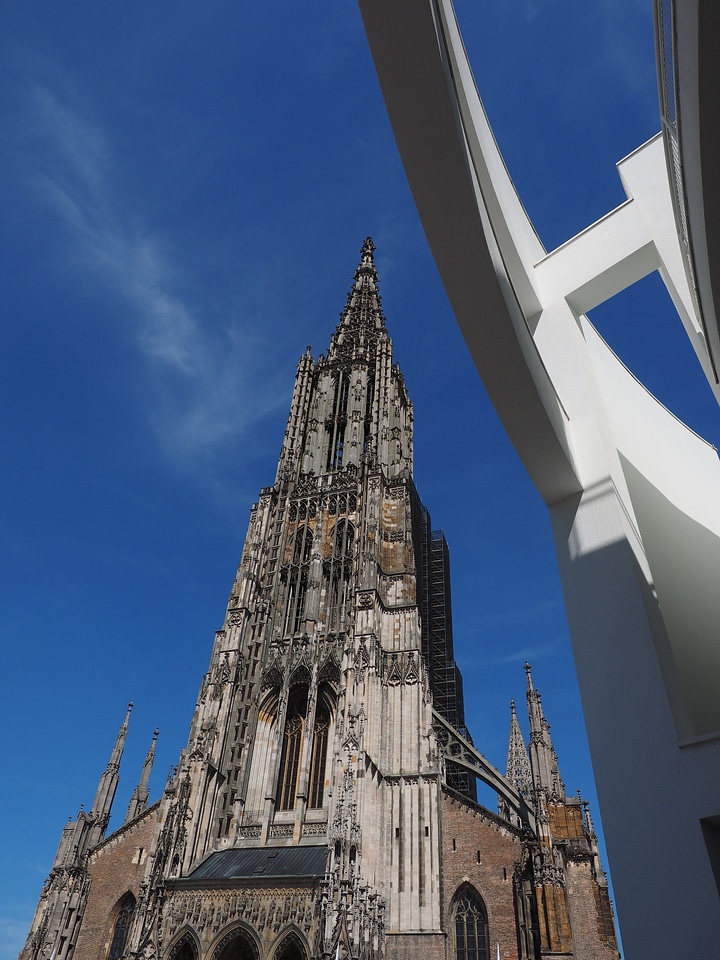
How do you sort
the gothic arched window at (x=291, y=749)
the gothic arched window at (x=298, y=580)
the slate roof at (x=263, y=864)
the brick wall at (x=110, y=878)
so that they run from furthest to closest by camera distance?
1. the gothic arched window at (x=298, y=580)
2. the gothic arched window at (x=291, y=749)
3. the brick wall at (x=110, y=878)
4. the slate roof at (x=263, y=864)

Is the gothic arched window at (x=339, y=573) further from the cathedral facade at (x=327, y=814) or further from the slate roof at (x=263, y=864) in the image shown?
the slate roof at (x=263, y=864)

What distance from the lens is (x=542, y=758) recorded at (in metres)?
21.6

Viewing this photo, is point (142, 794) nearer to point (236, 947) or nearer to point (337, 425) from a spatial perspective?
point (236, 947)

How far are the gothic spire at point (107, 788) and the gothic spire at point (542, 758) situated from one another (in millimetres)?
16166

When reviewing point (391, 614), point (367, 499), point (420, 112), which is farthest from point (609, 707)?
point (367, 499)

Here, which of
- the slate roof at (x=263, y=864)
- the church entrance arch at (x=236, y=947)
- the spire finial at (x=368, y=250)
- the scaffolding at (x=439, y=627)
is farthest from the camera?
the spire finial at (x=368, y=250)

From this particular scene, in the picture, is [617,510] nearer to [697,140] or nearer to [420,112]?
[697,140]

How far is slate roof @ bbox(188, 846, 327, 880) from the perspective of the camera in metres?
19.1

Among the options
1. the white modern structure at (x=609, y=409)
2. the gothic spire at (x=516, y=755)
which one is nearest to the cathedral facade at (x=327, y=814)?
the gothic spire at (x=516, y=755)

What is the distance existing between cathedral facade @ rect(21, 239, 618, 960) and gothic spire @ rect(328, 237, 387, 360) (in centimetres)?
963

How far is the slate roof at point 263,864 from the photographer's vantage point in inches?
753

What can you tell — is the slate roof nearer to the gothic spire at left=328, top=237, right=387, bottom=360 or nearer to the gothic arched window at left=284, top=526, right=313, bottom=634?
the gothic arched window at left=284, top=526, right=313, bottom=634

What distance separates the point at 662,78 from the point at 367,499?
2446cm

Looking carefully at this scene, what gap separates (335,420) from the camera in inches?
1414
